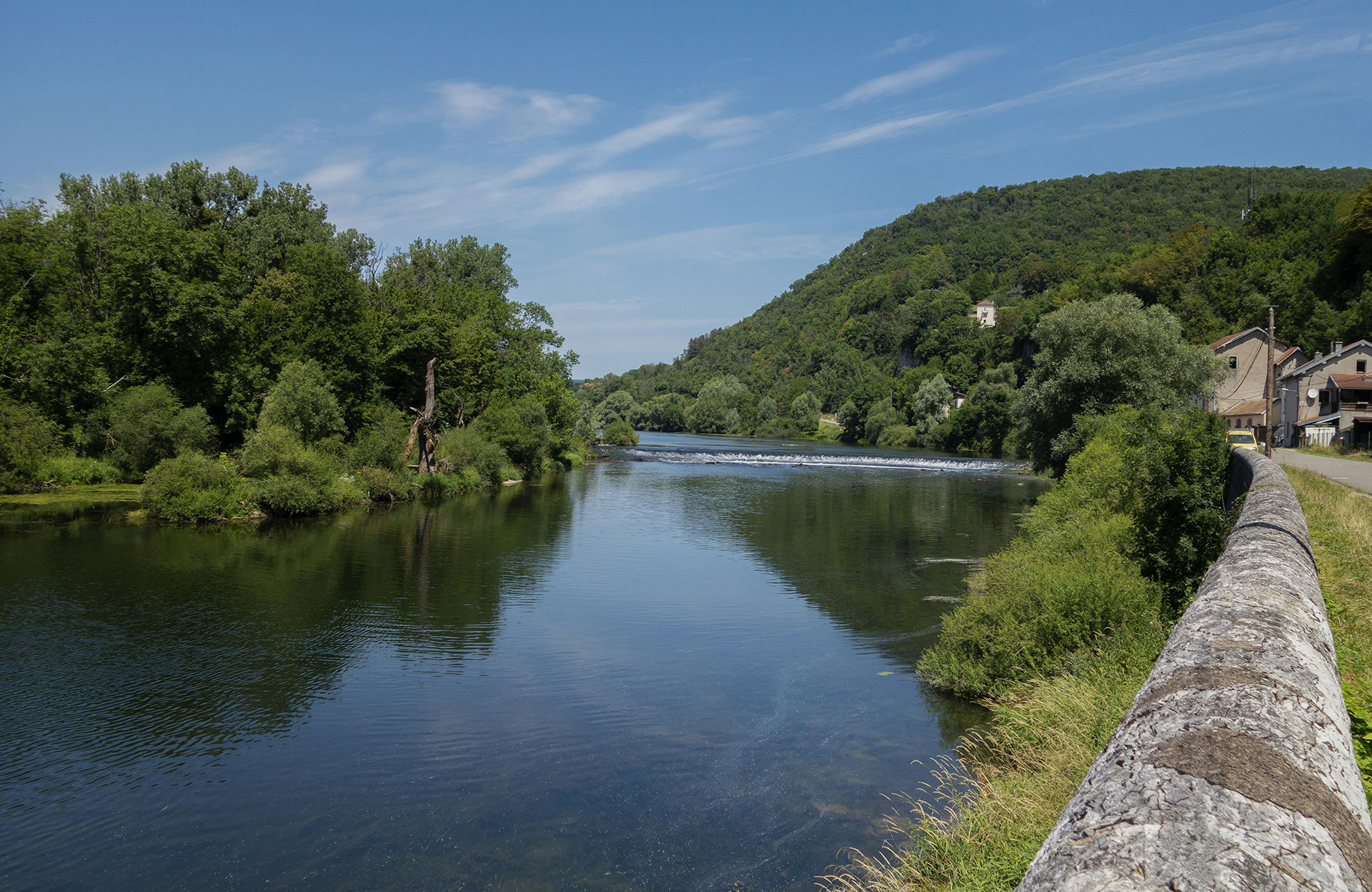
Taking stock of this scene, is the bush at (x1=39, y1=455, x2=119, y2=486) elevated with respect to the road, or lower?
lower

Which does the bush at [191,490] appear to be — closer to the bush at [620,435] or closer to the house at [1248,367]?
the bush at [620,435]

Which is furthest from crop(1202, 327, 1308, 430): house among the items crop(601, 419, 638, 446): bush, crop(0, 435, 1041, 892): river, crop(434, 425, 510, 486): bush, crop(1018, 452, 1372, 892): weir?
crop(1018, 452, 1372, 892): weir

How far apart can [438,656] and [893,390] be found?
99.7 metres

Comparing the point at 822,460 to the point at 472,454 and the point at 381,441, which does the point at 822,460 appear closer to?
the point at 472,454

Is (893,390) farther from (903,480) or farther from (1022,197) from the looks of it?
(1022,197)

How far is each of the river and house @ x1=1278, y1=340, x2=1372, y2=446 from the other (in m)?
33.0

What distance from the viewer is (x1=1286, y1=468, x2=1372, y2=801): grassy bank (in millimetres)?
5285

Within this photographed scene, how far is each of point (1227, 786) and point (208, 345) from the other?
46.0 metres

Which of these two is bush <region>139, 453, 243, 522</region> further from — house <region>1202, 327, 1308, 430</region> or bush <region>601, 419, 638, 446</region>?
house <region>1202, 327, 1308, 430</region>

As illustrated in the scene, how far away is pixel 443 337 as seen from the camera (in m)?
51.0

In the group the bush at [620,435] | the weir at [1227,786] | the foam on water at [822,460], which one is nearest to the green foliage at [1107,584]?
the weir at [1227,786]

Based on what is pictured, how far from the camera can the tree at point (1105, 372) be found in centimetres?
3619

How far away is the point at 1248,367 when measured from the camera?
6319 centimetres

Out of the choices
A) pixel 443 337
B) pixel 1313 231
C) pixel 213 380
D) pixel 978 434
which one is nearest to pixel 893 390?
pixel 978 434
